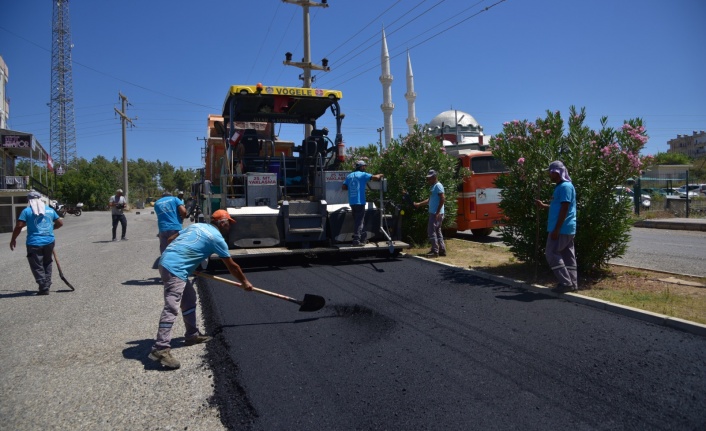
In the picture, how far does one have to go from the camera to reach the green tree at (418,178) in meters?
10.6

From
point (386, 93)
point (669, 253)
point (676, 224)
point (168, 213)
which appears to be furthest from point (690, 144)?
point (168, 213)

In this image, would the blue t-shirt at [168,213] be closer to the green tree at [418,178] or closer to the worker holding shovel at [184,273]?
the worker holding shovel at [184,273]

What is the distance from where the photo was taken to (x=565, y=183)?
575cm

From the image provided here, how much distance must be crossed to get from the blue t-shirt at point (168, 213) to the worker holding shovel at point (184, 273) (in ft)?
9.78

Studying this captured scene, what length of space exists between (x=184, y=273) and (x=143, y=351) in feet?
3.10

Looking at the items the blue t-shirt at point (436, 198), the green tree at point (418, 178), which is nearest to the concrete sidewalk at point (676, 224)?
the green tree at point (418, 178)

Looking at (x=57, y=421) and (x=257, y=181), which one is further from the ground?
(x=257, y=181)

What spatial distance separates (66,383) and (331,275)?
4256 mm

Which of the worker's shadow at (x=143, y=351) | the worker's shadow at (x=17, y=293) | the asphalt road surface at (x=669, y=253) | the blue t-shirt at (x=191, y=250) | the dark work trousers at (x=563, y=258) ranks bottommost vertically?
the worker's shadow at (x=143, y=351)

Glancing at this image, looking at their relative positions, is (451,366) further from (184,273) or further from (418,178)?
(418,178)

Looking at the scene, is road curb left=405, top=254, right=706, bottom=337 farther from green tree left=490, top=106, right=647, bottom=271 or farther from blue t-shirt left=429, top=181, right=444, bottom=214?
blue t-shirt left=429, top=181, right=444, bottom=214

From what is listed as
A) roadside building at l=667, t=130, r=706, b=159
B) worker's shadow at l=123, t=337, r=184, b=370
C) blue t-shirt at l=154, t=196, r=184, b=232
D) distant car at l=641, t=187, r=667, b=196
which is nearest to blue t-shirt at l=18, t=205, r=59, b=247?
blue t-shirt at l=154, t=196, r=184, b=232

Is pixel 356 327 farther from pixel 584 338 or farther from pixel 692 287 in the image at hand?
pixel 692 287

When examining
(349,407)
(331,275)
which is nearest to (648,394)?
(349,407)
